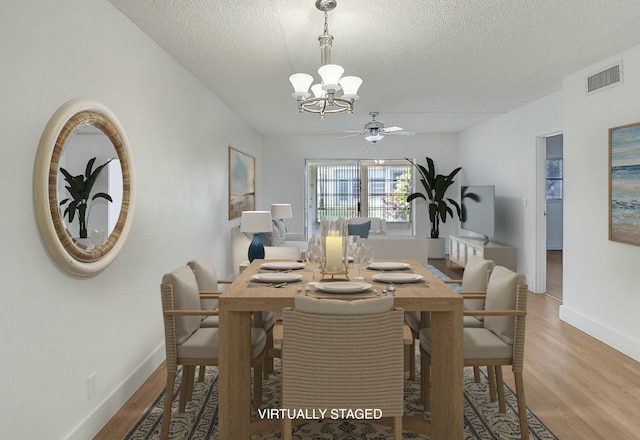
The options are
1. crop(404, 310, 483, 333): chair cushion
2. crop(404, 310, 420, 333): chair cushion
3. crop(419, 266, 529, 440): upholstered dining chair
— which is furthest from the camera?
crop(404, 310, 420, 333): chair cushion

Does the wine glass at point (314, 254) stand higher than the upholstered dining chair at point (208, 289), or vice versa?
the wine glass at point (314, 254)

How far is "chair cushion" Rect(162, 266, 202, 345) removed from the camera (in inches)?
95.0

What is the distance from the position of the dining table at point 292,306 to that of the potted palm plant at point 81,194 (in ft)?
2.74

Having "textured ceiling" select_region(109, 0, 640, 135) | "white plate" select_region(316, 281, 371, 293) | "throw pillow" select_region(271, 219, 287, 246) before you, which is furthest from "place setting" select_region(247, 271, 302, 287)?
"throw pillow" select_region(271, 219, 287, 246)

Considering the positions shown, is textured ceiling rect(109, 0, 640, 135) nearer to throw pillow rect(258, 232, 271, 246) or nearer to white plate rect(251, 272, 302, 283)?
white plate rect(251, 272, 302, 283)

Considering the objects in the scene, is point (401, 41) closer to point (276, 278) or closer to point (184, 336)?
point (276, 278)

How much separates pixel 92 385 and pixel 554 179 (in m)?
10.0

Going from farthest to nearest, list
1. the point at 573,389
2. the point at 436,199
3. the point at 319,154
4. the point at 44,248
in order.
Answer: the point at 319,154
the point at 436,199
the point at 573,389
the point at 44,248

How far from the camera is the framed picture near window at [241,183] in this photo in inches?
245

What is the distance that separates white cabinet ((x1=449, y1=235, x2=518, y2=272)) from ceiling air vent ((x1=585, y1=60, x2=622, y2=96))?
2643 millimetres

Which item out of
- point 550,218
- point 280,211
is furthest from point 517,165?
point 550,218

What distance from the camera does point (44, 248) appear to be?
2.10 metres

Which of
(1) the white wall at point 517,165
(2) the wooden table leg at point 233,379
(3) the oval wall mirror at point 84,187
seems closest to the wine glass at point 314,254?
(2) the wooden table leg at point 233,379

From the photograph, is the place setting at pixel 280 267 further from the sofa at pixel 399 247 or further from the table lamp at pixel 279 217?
the table lamp at pixel 279 217
